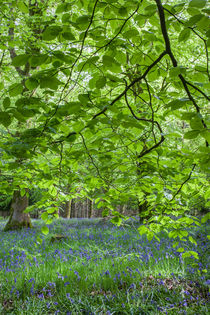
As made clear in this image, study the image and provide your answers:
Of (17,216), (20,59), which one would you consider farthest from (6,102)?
(17,216)

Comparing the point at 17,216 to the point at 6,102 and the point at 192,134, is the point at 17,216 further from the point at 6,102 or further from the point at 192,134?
the point at 192,134

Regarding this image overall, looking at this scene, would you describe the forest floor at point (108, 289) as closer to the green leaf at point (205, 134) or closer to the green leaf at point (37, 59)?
the green leaf at point (205, 134)

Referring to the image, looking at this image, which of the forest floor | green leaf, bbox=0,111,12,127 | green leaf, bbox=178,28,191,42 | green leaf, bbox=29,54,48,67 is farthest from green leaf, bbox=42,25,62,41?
the forest floor

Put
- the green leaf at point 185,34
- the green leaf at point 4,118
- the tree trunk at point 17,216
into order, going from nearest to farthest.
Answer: the green leaf at point 4,118
the green leaf at point 185,34
the tree trunk at point 17,216

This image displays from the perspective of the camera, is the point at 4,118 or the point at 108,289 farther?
the point at 108,289

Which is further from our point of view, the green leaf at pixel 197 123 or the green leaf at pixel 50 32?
the green leaf at pixel 50 32

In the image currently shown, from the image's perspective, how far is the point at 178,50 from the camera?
26.0 feet

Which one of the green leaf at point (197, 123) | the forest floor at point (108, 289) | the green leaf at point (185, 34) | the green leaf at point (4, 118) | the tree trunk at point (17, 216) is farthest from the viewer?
the tree trunk at point (17, 216)

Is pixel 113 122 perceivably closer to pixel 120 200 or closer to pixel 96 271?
pixel 120 200

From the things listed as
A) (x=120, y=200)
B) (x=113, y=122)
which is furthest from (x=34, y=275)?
(x=113, y=122)

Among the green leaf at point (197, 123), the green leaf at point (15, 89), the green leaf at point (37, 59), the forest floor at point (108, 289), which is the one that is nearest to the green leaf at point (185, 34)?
the green leaf at point (197, 123)

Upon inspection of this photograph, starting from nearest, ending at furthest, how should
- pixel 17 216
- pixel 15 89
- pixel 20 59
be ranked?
pixel 20 59, pixel 15 89, pixel 17 216

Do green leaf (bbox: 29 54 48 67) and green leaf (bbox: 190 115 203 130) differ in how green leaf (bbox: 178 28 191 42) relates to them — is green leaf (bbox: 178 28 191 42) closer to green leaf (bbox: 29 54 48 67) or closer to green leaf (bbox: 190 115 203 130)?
green leaf (bbox: 190 115 203 130)

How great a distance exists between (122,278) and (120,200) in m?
2.32
